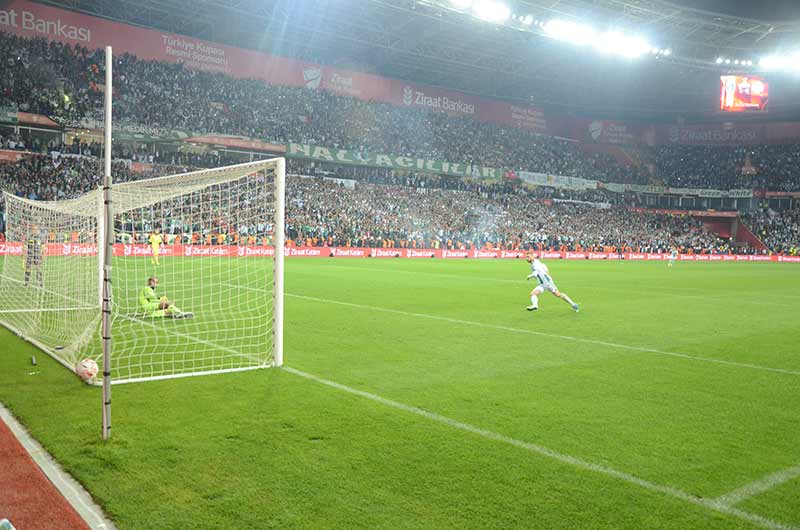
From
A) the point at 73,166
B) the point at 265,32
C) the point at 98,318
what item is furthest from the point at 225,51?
the point at 98,318

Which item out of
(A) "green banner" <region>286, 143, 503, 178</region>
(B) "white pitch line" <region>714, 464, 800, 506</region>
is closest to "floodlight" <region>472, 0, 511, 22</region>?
(A) "green banner" <region>286, 143, 503, 178</region>

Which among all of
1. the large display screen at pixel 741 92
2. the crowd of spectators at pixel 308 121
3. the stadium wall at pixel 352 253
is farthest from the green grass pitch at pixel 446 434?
the large display screen at pixel 741 92

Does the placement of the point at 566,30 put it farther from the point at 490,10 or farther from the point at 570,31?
the point at 490,10

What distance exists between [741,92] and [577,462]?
59.3 metres

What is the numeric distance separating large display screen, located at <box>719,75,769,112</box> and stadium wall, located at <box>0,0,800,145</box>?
1625 cm

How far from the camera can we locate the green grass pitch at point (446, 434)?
4.10 meters

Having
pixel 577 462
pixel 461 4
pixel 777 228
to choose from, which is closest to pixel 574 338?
pixel 577 462

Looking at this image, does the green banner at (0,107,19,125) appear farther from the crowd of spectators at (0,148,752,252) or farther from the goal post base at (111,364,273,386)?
the goal post base at (111,364,273,386)

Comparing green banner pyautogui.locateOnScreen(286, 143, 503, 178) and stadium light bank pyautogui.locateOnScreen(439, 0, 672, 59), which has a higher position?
A: stadium light bank pyautogui.locateOnScreen(439, 0, 672, 59)

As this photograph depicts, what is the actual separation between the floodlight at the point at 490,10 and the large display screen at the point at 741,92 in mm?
25646

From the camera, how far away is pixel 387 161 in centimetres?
5038

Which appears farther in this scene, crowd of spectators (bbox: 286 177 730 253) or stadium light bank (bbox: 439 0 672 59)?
crowd of spectators (bbox: 286 177 730 253)

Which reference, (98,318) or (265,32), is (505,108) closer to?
(265,32)

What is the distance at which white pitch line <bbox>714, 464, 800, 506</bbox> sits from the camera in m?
4.34
